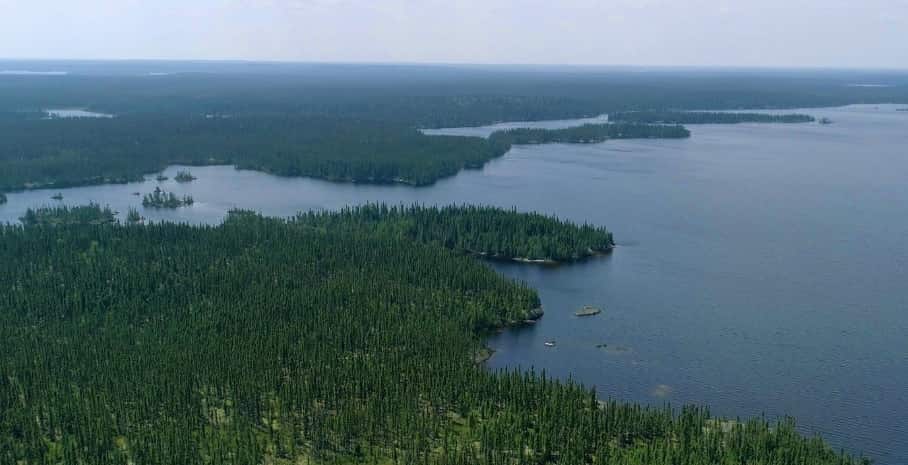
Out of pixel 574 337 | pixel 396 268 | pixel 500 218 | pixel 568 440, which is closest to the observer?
pixel 568 440

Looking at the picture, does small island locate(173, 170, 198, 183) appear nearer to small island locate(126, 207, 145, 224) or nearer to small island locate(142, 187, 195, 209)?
small island locate(142, 187, 195, 209)

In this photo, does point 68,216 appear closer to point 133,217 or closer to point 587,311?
point 133,217

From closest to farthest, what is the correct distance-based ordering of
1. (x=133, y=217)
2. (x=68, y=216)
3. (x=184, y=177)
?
1. (x=68, y=216)
2. (x=133, y=217)
3. (x=184, y=177)

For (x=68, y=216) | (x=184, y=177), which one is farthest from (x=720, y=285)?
(x=184, y=177)

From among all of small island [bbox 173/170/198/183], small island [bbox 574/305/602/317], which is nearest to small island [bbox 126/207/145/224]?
small island [bbox 173/170/198/183]

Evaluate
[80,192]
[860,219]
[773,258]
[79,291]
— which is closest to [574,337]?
[773,258]

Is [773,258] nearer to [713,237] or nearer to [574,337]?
[713,237]
